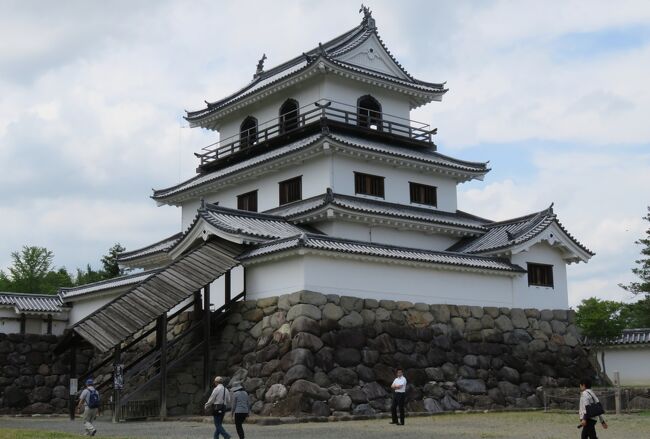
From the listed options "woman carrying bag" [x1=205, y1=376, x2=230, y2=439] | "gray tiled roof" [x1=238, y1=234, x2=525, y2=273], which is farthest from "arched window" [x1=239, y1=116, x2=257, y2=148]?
"woman carrying bag" [x1=205, y1=376, x2=230, y2=439]

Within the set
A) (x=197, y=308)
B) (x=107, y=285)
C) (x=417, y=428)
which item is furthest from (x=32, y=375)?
(x=417, y=428)

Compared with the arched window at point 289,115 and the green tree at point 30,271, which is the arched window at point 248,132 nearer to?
the arched window at point 289,115

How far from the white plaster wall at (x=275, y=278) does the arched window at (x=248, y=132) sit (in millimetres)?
9426

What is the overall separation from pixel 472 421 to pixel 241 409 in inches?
272

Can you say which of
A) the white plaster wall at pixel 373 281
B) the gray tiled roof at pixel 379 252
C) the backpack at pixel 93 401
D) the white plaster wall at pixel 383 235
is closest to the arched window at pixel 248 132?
the white plaster wall at pixel 383 235

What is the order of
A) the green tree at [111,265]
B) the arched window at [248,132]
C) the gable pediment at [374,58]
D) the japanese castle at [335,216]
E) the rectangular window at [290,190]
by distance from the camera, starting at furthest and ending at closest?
the green tree at [111,265], the arched window at [248,132], the gable pediment at [374,58], the rectangular window at [290,190], the japanese castle at [335,216]

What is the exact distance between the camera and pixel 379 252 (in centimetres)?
2247

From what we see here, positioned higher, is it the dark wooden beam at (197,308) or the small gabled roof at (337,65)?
the small gabled roof at (337,65)

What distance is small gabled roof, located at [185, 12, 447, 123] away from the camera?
96.0 ft

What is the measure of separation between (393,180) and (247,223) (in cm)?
657

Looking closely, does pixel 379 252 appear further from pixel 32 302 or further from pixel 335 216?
pixel 32 302

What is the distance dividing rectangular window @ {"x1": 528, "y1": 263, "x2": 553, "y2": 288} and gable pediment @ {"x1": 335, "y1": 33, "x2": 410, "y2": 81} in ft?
31.2

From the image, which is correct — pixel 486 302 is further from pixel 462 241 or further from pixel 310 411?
pixel 310 411

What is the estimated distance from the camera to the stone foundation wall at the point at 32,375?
2634 centimetres
